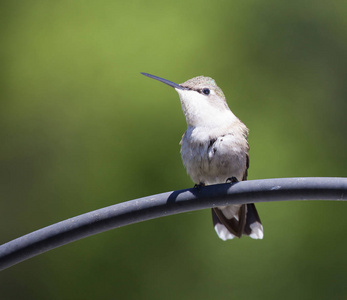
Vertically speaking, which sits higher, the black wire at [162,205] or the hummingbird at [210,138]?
the hummingbird at [210,138]

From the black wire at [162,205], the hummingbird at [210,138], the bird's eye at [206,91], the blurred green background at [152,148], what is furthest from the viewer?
the blurred green background at [152,148]

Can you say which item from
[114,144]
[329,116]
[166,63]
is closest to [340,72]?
[329,116]

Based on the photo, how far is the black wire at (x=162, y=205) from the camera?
1.24 meters

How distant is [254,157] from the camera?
425 centimetres

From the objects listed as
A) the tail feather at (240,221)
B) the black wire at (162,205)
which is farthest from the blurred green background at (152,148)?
the black wire at (162,205)

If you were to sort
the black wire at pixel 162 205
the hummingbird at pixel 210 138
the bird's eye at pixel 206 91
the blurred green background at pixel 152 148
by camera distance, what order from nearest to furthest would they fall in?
1. the black wire at pixel 162 205
2. the hummingbird at pixel 210 138
3. the bird's eye at pixel 206 91
4. the blurred green background at pixel 152 148

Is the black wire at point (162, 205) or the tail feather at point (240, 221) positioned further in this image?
the tail feather at point (240, 221)

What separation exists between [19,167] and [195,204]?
→ 336cm

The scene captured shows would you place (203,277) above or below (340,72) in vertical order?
below

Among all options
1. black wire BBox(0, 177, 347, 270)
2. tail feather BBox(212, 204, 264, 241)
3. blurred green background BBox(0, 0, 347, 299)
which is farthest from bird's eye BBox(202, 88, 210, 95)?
blurred green background BBox(0, 0, 347, 299)

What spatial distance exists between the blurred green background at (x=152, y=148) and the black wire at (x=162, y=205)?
2.87m

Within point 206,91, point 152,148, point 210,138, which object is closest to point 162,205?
point 210,138

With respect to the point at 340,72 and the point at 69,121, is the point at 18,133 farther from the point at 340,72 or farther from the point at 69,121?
the point at 340,72

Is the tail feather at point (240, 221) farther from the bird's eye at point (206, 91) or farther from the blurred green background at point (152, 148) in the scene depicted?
the blurred green background at point (152, 148)
